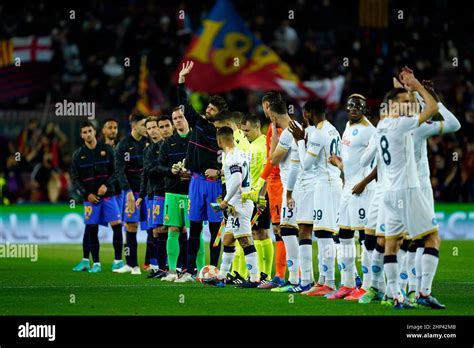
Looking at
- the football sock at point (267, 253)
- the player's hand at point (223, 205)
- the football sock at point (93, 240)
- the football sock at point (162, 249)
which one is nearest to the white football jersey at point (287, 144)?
the player's hand at point (223, 205)

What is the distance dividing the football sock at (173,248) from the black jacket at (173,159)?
0.66 metres

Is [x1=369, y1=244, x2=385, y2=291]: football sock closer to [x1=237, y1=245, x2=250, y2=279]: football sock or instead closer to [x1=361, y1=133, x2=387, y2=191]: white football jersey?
[x1=361, y1=133, x2=387, y2=191]: white football jersey

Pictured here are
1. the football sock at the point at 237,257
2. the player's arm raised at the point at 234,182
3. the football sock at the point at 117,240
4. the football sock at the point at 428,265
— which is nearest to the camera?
the football sock at the point at 428,265

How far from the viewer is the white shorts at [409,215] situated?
42.1 ft

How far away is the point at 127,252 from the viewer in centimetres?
1962

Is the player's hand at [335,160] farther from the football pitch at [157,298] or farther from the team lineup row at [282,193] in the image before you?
the football pitch at [157,298]

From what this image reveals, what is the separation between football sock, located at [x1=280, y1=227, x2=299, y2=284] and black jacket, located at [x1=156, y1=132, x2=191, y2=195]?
2.44 m

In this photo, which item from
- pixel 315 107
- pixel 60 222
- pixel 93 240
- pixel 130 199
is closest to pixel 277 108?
pixel 315 107

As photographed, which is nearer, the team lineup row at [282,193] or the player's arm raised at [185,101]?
the team lineup row at [282,193]

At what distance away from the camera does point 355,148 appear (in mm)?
14359

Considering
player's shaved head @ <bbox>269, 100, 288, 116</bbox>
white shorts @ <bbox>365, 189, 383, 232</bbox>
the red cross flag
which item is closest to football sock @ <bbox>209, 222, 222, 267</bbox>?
player's shaved head @ <bbox>269, 100, 288, 116</bbox>

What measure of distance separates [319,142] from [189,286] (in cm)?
315
